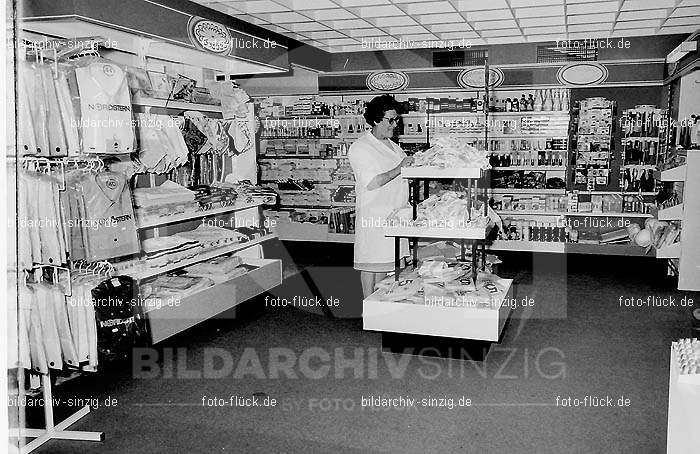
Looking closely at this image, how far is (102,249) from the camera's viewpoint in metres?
3.96

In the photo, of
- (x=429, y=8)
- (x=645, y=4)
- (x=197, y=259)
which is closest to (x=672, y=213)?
(x=645, y=4)

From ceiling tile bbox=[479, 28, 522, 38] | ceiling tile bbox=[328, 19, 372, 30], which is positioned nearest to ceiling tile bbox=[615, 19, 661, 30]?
ceiling tile bbox=[479, 28, 522, 38]

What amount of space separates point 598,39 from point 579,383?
576cm

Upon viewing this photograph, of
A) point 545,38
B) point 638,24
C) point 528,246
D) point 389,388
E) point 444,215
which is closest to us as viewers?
point 389,388

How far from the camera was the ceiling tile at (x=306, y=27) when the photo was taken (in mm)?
7457

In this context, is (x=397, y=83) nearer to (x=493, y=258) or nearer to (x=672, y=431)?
(x=493, y=258)

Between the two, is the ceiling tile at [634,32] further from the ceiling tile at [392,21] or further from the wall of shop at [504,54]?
the ceiling tile at [392,21]

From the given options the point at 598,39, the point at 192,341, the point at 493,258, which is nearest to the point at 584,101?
the point at 598,39

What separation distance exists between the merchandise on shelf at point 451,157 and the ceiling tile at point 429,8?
2.34 m

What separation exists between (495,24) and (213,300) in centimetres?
465

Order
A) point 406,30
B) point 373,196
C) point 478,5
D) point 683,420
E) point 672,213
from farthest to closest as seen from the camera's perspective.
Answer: point 406,30 < point 672,213 < point 478,5 < point 373,196 < point 683,420

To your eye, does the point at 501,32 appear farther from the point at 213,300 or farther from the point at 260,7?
the point at 213,300

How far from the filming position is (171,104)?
205 inches

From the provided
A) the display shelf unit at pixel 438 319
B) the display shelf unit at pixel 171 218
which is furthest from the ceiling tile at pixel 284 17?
the display shelf unit at pixel 438 319
